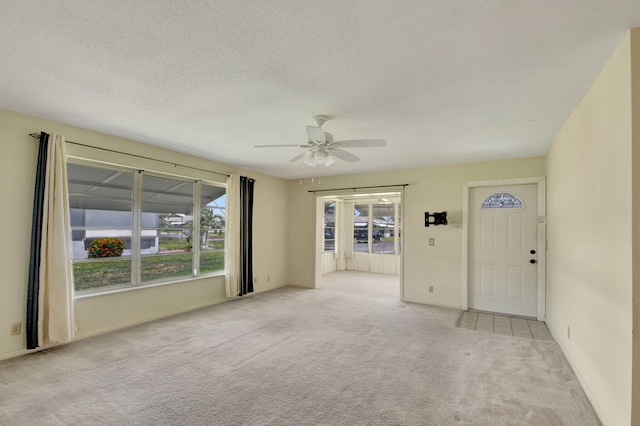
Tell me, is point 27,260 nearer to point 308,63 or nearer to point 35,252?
point 35,252

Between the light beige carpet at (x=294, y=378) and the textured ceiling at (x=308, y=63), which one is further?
the light beige carpet at (x=294, y=378)

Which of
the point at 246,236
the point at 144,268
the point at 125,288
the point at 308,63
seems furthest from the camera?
the point at 246,236

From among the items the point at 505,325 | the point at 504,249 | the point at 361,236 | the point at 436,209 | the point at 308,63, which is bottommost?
the point at 505,325

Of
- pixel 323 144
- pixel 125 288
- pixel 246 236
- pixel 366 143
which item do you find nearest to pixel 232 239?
pixel 246 236

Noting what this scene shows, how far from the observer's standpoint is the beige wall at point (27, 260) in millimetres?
3029

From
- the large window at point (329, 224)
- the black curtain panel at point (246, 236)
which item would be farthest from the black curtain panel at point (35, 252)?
the large window at point (329, 224)

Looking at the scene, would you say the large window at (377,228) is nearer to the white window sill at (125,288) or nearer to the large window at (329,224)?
the large window at (329,224)

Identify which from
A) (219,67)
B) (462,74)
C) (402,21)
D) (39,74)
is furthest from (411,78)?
(39,74)

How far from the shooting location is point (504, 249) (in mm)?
4824

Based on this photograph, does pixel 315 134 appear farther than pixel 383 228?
No

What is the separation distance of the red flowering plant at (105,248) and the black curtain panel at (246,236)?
199 cm

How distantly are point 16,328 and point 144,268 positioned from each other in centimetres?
148

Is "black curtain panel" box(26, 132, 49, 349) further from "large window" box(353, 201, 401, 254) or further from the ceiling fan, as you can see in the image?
"large window" box(353, 201, 401, 254)

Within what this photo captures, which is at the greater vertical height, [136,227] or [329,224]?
[136,227]
